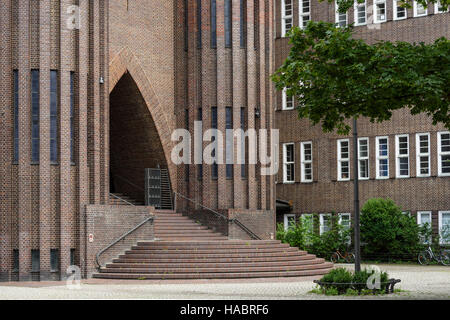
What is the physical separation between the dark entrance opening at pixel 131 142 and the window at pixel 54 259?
9203 mm

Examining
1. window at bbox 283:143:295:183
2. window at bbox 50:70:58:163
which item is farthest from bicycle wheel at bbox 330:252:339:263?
window at bbox 50:70:58:163

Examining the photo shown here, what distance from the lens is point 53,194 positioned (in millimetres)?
28109

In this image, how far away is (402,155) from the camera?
1622 inches

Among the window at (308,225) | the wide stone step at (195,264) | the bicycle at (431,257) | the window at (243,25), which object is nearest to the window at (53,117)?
the wide stone step at (195,264)

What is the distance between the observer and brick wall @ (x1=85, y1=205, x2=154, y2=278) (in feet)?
93.8

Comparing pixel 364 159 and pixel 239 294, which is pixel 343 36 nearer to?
pixel 239 294

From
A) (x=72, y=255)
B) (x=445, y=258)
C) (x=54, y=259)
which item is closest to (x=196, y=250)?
(x=72, y=255)

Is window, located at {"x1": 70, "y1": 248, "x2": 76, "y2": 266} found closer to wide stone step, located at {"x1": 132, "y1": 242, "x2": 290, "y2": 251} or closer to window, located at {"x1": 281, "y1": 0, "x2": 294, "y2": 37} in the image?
wide stone step, located at {"x1": 132, "y1": 242, "x2": 290, "y2": 251}

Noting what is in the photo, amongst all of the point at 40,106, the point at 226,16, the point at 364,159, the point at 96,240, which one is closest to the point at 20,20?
the point at 40,106

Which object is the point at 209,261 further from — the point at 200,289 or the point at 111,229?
the point at 200,289

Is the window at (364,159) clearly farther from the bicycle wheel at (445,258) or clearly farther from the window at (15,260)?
the window at (15,260)

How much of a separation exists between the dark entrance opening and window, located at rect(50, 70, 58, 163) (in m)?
6.71

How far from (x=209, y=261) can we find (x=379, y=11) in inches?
758

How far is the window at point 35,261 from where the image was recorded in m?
27.5
